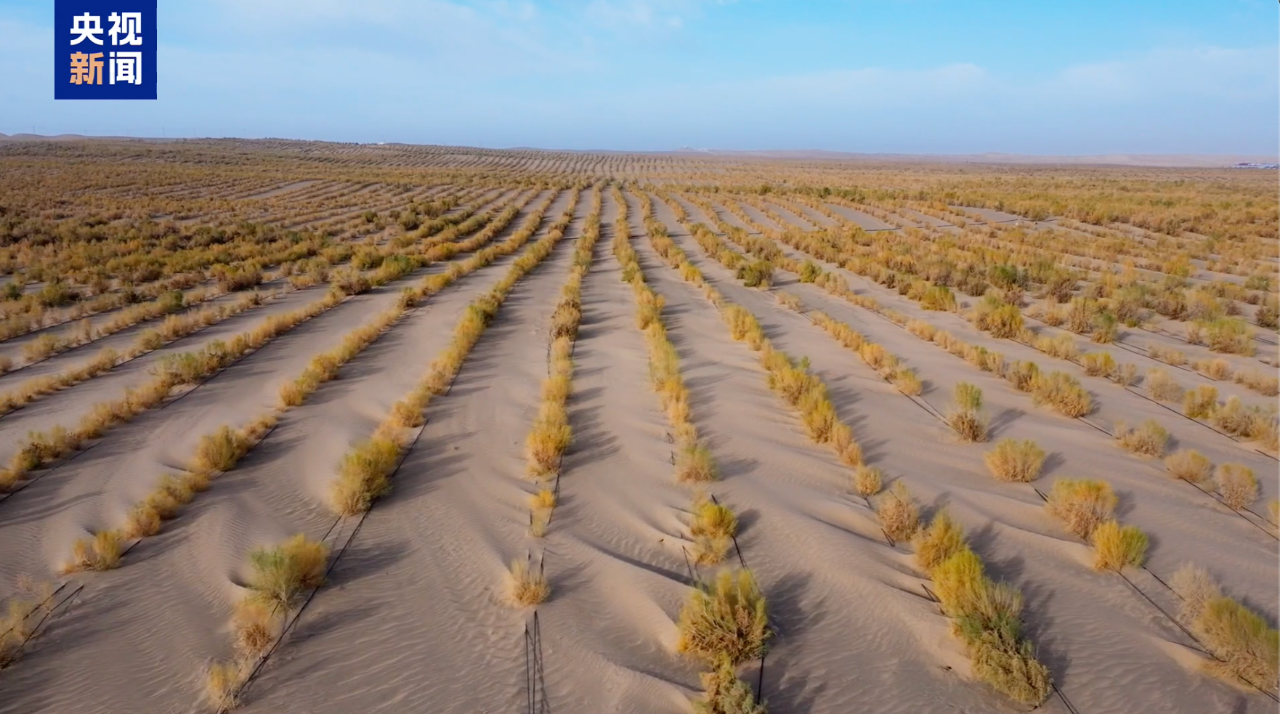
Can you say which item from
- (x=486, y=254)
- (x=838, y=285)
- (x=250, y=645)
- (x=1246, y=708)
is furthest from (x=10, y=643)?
(x=486, y=254)

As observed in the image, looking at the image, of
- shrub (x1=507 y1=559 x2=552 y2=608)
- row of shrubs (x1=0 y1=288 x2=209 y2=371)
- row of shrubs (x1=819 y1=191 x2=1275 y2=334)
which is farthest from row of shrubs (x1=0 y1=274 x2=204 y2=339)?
→ row of shrubs (x1=819 y1=191 x2=1275 y2=334)

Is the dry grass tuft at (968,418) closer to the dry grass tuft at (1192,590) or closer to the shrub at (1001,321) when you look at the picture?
the dry grass tuft at (1192,590)

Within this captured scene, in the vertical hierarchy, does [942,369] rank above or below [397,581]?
above

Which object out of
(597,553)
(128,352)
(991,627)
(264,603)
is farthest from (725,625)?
(128,352)

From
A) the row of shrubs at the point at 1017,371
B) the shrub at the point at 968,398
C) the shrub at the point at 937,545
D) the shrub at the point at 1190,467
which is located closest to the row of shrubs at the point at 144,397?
the shrub at the point at 937,545

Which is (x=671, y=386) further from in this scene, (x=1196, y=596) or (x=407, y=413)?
(x=1196, y=596)

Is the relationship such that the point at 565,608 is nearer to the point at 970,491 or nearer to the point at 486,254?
the point at 970,491
